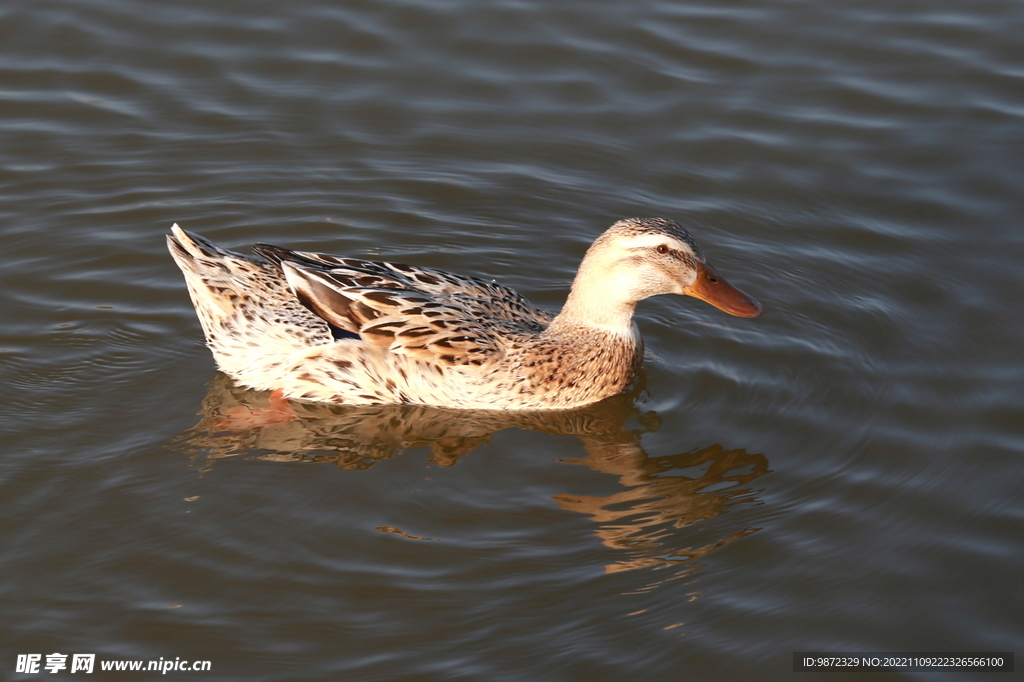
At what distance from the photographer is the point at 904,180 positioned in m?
10.3

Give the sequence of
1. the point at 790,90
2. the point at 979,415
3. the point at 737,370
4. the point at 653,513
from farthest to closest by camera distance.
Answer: the point at 790,90 → the point at 737,370 → the point at 979,415 → the point at 653,513

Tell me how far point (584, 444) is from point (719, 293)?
1.34 metres

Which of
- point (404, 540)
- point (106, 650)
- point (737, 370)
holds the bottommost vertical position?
point (106, 650)

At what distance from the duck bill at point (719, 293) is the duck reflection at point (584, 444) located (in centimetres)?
84

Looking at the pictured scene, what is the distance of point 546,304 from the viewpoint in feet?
29.9

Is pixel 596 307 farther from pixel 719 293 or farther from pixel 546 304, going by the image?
pixel 546 304

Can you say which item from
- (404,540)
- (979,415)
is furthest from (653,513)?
(979,415)

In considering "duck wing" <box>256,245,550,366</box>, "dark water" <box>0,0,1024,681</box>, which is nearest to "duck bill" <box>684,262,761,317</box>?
"dark water" <box>0,0,1024,681</box>

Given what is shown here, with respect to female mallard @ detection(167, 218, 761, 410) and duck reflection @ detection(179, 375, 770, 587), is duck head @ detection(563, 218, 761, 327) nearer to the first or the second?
Answer: female mallard @ detection(167, 218, 761, 410)

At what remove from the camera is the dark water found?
19.9 ft

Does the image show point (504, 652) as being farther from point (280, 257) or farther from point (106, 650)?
point (280, 257)

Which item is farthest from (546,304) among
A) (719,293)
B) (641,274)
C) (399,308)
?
(399,308)

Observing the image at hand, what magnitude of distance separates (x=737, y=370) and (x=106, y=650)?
447 centimetres

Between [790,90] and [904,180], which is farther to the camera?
[790,90]
